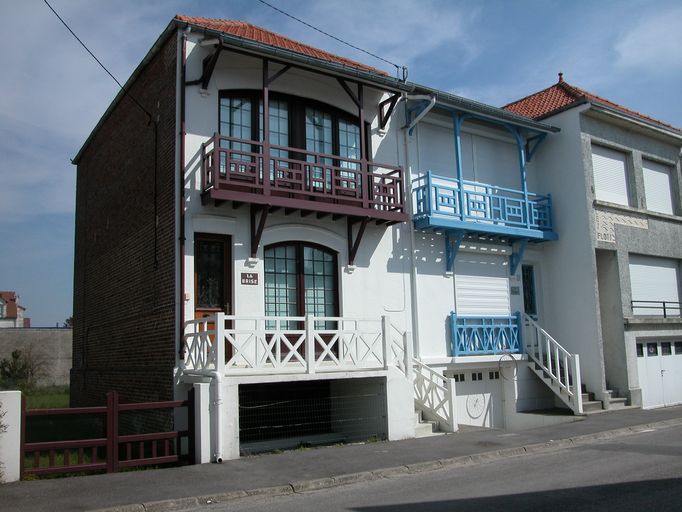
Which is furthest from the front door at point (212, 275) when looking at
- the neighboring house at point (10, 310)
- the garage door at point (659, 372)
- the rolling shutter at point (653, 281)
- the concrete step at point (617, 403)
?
the neighboring house at point (10, 310)

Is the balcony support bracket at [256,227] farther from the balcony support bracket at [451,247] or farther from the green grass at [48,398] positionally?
the green grass at [48,398]

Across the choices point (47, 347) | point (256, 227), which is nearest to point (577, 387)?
point (256, 227)

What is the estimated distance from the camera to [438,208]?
15508mm

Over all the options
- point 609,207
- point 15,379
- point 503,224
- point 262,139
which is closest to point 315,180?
point 262,139

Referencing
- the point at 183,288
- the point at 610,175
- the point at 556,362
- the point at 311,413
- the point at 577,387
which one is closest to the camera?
the point at 183,288

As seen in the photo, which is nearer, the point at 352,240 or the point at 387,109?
the point at 352,240

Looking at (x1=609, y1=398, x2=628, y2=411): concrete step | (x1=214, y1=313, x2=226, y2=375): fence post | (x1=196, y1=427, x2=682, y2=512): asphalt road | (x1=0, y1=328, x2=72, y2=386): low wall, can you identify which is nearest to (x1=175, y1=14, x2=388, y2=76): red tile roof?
(x1=214, y1=313, x2=226, y2=375): fence post

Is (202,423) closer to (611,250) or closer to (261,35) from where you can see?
(261,35)

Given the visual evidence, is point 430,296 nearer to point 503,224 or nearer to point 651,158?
point 503,224

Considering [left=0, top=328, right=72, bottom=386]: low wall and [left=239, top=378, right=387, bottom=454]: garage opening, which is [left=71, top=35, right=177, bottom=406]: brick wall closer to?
[left=239, top=378, right=387, bottom=454]: garage opening

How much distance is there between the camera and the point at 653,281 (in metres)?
19.9

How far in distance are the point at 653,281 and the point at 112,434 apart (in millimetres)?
16375

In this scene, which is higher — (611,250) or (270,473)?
(611,250)

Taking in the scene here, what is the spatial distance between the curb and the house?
221 centimetres
